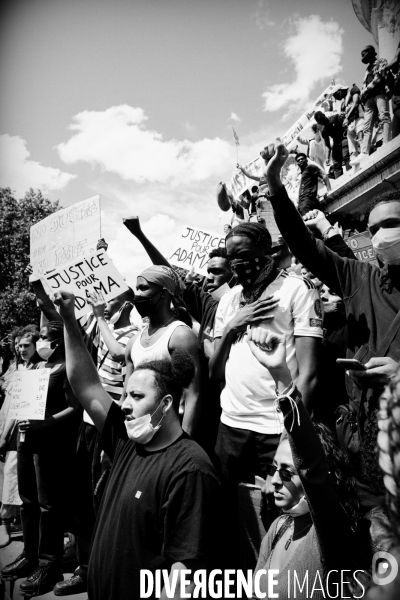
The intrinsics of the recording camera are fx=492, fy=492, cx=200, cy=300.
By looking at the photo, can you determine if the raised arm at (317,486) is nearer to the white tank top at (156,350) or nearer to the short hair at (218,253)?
the white tank top at (156,350)

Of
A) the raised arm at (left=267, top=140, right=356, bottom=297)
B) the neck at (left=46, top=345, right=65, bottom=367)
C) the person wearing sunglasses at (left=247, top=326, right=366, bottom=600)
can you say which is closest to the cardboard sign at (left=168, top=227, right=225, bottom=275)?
the neck at (left=46, top=345, right=65, bottom=367)

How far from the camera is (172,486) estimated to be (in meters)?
2.04

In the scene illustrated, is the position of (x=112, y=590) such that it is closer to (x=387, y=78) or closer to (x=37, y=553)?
(x=37, y=553)

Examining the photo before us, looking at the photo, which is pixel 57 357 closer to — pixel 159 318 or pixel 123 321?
pixel 123 321

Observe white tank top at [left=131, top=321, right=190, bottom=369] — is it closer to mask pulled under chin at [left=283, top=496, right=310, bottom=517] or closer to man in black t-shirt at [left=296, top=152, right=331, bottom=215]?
mask pulled under chin at [left=283, top=496, right=310, bottom=517]

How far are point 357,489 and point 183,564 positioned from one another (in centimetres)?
73

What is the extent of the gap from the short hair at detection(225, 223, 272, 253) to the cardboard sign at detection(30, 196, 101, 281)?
5.65 feet

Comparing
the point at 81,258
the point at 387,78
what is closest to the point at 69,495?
the point at 81,258

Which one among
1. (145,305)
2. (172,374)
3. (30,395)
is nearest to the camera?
(172,374)

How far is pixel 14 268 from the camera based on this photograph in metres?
24.7

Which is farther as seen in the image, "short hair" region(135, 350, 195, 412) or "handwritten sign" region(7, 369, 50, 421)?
"handwritten sign" region(7, 369, 50, 421)

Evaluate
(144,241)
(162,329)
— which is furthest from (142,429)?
(144,241)

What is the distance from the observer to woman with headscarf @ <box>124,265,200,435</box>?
9.70 ft

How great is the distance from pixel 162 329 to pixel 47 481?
1930 millimetres
